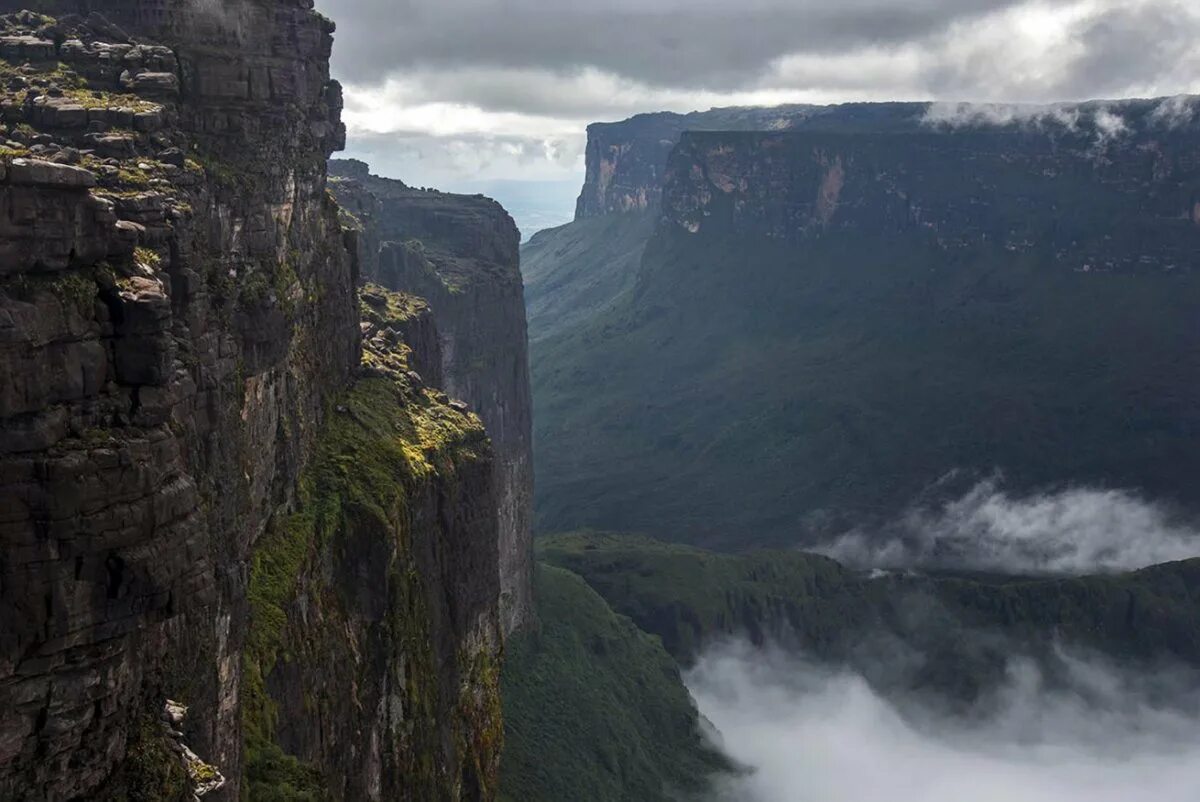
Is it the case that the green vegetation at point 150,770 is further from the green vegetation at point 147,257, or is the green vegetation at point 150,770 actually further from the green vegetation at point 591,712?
the green vegetation at point 591,712

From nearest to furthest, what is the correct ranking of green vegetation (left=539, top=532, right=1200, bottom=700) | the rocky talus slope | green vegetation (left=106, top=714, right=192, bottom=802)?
the rocky talus slope < green vegetation (left=106, top=714, right=192, bottom=802) < green vegetation (left=539, top=532, right=1200, bottom=700)

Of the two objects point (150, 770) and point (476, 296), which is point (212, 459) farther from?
point (476, 296)

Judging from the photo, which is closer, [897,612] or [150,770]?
[150,770]

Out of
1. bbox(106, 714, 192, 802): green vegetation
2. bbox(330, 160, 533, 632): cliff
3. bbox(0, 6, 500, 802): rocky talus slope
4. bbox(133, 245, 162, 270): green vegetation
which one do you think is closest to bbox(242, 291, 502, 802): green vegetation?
bbox(0, 6, 500, 802): rocky talus slope

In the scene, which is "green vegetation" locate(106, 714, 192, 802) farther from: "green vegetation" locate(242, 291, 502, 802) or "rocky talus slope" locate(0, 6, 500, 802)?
"green vegetation" locate(242, 291, 502, 802)

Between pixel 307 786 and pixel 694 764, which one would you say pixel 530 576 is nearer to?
pixel 694 764

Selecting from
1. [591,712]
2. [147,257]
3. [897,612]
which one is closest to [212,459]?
[147,257]
